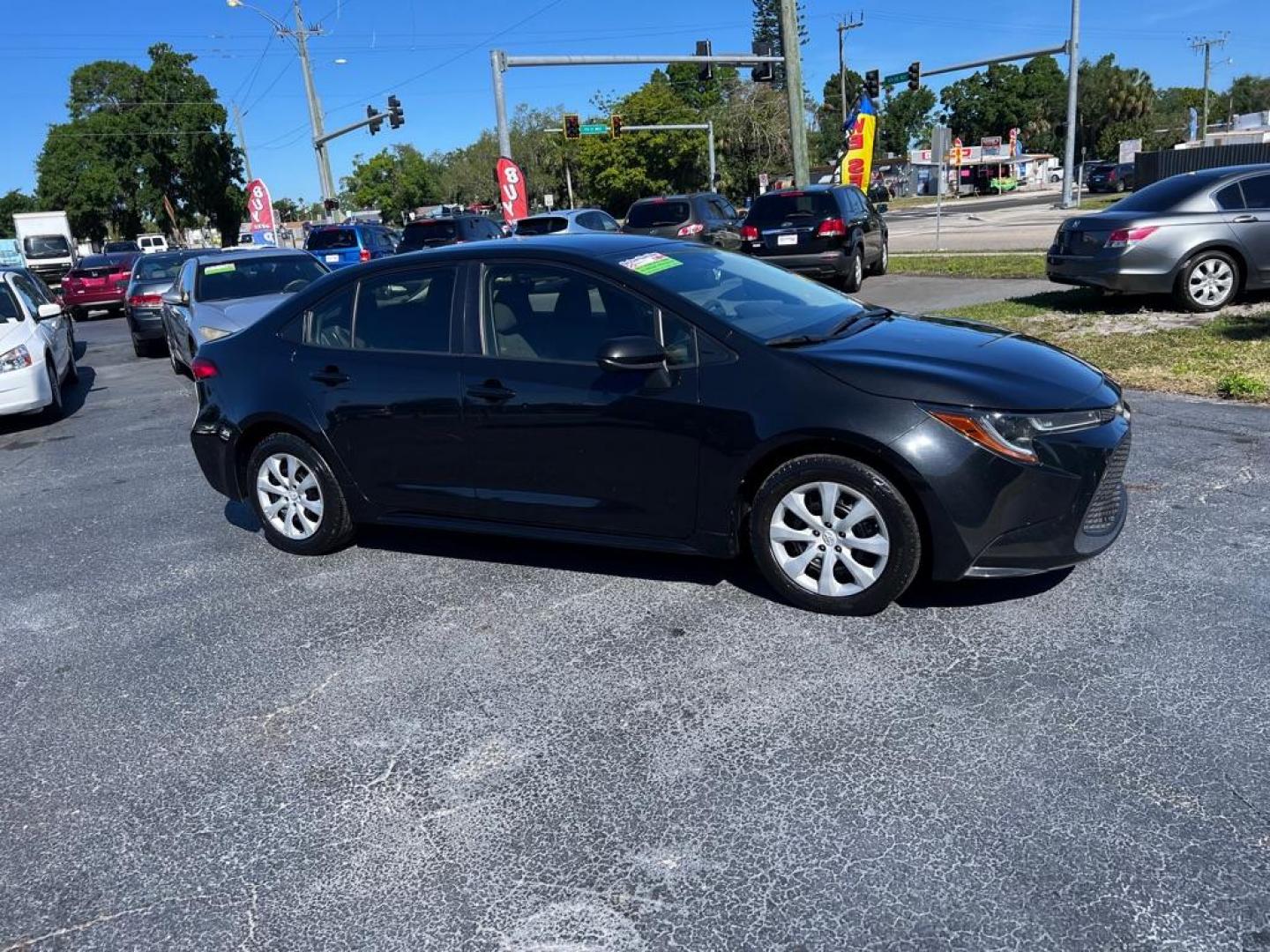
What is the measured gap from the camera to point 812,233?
14930 millimetres

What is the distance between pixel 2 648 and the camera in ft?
15.2

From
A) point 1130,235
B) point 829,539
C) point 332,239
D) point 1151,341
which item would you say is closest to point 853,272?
point 1130,235

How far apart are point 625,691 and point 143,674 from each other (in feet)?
6.90

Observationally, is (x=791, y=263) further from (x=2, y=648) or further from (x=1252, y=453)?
(x=2, y=648)

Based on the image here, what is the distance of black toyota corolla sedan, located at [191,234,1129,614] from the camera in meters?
3.90

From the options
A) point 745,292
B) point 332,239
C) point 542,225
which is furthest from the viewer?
point 332,239

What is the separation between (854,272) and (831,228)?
3.01 feet

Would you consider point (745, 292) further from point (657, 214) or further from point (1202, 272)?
point (657, 214)

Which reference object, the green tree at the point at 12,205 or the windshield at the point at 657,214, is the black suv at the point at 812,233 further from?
the green tree at the point at 12,205

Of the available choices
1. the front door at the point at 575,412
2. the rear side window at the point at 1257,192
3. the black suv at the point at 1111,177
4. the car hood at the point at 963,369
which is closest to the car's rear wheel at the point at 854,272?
the rear side window at the point at 1257,192

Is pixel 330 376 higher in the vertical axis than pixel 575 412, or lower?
higher

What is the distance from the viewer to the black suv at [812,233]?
49.0ft

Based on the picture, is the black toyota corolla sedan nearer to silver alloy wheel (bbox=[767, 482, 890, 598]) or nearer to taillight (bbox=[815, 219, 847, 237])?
silver alloy wheel (bbox=[767, 482, 890, 598])

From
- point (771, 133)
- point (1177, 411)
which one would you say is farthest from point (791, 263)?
point (771, 133)
